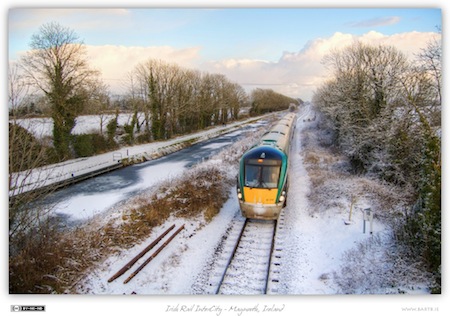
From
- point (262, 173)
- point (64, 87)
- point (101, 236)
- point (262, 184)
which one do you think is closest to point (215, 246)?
point (262, 184)

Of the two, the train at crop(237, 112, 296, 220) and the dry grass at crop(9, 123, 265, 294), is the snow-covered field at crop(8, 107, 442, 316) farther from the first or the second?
the train at crop(237, 112, 296, 220)

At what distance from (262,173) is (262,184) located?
0.33 m

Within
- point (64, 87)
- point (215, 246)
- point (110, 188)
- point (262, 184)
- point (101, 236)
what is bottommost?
point (215, 246)

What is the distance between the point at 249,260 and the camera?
796cm

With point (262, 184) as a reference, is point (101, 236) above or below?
below

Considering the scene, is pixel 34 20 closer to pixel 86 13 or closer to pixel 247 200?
pixel 86 13

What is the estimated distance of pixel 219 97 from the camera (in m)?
36.4

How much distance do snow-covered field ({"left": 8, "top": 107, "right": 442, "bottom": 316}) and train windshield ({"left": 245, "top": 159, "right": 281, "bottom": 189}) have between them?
166cm

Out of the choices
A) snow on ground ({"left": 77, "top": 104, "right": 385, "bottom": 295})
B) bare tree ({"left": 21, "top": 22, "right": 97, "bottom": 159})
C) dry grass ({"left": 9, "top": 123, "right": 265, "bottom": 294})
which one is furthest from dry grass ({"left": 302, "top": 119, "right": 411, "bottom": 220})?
bare tree ({"left": 21, "top": 22, "right": 97, "bottom": 159})

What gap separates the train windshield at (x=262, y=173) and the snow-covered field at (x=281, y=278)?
1664mm

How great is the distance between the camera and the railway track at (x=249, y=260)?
22.5 feet

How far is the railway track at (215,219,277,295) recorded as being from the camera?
687cm

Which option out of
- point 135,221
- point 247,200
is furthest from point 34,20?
point 247,200

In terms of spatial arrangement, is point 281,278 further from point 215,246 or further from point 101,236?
point 101,236
